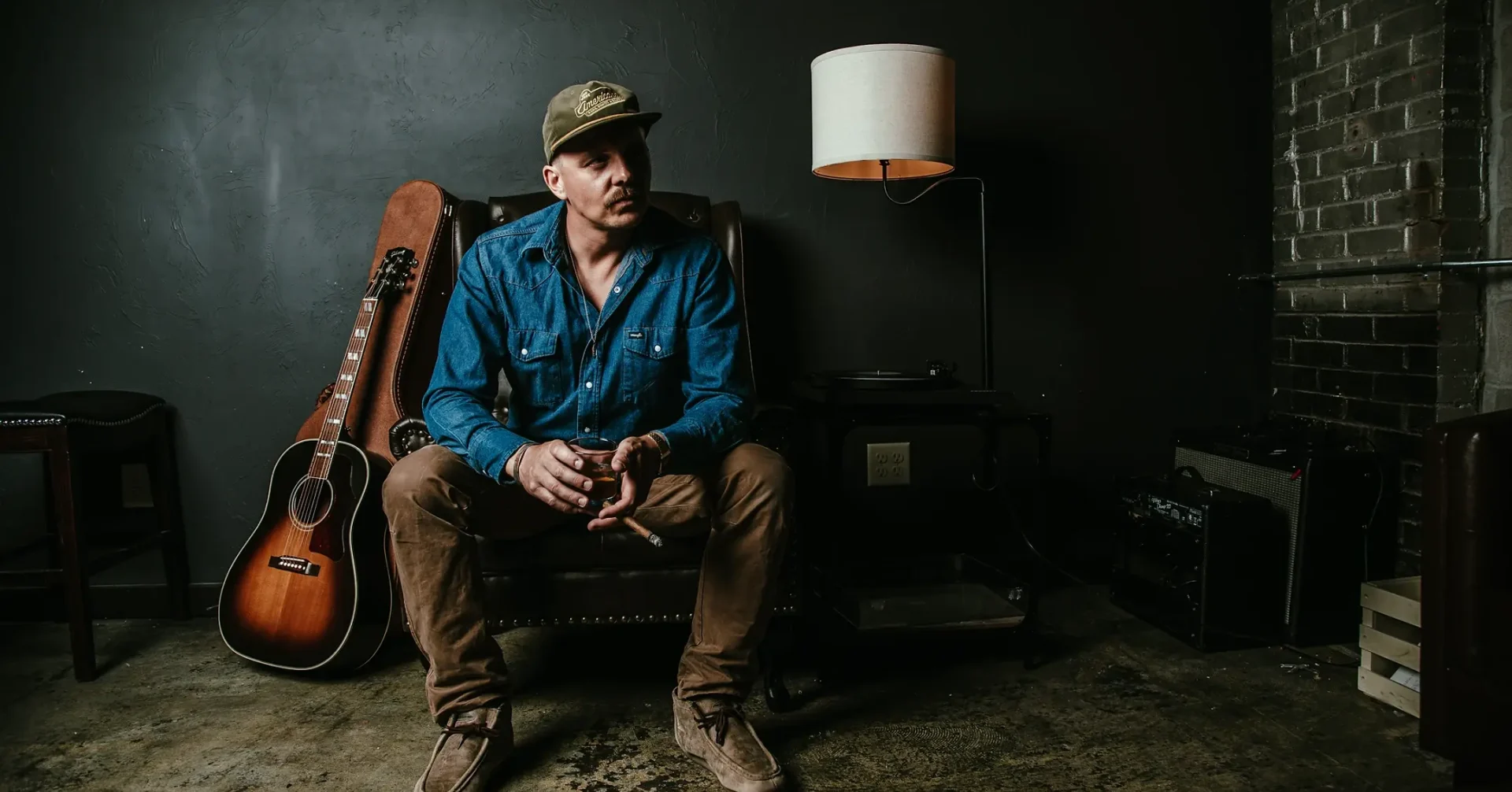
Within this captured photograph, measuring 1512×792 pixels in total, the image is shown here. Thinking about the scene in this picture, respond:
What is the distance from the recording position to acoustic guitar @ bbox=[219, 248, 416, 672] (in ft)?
7.11

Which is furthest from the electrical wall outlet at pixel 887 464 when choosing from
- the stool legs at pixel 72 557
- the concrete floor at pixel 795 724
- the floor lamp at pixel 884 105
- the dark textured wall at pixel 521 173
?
the stool legs at pixel 72 557

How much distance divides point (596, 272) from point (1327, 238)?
2023 millimetres

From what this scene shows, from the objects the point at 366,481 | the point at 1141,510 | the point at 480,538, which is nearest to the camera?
the point at 480,538

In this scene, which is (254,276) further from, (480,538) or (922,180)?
(922,180)

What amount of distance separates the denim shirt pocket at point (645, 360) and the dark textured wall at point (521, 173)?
81 cm

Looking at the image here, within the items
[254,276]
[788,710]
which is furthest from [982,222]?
[254,276]

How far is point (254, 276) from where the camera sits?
260 centimetres

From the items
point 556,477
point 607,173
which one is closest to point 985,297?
point 607,173

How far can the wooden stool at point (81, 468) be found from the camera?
2.18 m

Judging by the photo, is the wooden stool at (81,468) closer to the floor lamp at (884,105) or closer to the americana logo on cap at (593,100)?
the americana logo on cap at (593,100)

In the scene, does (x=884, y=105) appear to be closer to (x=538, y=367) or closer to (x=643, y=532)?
(x=538, y=367)

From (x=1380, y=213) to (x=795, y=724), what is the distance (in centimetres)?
195

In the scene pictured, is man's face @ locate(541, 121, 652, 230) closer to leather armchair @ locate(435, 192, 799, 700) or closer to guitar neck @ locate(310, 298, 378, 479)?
leather armchair @ locate(435, 192, 799, 700)

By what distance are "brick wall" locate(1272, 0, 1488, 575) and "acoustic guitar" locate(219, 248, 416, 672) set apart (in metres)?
2.44
